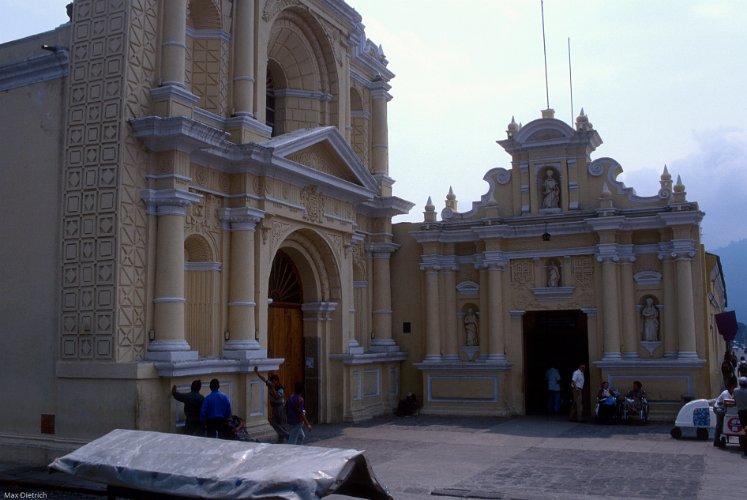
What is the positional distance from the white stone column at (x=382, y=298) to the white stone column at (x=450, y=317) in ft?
4.70

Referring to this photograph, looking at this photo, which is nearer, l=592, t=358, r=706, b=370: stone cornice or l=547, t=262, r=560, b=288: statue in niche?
l=592, t=358, r=706, b=370: stone cornice

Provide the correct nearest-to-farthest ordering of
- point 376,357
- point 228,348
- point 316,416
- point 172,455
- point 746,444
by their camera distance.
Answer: point 172,455 < point 746,444 < point 228,348 < point 316,416 < point 376,357

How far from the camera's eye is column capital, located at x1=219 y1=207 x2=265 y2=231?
620 inches

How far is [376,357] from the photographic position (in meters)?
20.4

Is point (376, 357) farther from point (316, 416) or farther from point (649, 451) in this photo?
point (649, 451)

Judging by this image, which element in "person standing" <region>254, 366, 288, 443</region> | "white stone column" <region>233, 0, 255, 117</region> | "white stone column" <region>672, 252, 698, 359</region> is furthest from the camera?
"white stone column" <region>672, 252, 698, 359</region>

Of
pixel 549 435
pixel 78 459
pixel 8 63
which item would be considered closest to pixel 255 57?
pixel 8 63

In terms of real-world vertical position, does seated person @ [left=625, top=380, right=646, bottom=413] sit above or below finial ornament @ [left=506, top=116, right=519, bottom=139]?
below

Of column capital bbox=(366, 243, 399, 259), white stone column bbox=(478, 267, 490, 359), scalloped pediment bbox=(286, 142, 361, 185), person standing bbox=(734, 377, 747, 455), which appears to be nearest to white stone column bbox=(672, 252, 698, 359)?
white stone column bbox=(478, 267, 490, 359)

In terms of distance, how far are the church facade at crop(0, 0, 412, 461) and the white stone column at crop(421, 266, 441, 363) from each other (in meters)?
4.30

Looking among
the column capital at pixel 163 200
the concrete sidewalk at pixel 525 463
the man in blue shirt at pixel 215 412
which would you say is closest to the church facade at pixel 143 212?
the column capital at pixel 163 200

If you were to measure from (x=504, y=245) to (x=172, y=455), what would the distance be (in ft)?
49.8

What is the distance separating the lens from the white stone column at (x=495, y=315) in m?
20.7

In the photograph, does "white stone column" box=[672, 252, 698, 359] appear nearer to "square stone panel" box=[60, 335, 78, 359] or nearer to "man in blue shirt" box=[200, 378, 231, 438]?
"man in blue shirt" box=[200, 378, 231, 438]
